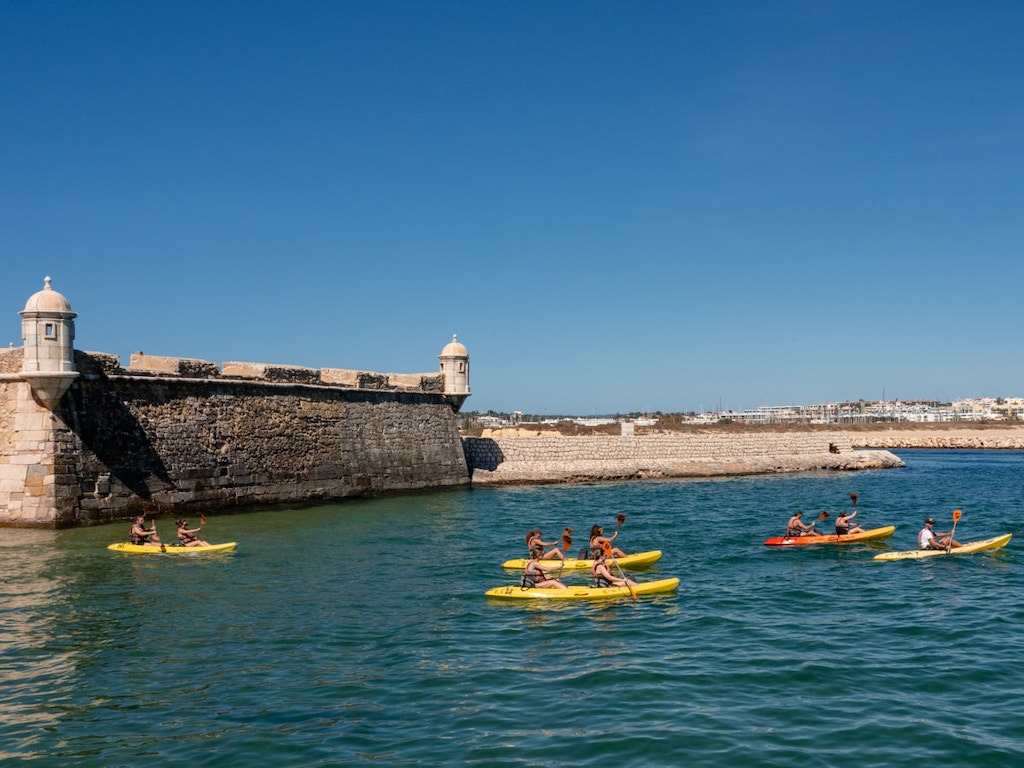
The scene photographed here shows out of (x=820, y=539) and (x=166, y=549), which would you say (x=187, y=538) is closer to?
(x=166, y=549)

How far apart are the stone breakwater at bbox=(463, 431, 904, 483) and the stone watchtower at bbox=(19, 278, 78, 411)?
16936 mm

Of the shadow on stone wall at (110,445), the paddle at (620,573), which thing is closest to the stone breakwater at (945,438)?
the paddle at (620,573)

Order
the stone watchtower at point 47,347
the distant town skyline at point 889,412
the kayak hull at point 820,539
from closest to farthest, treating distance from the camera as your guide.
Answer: the stone watchtower at point 47,347 → the kayak hull at point 820,539 → the distant town skyline at point 889,412

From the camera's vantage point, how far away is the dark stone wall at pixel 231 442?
18.9 m

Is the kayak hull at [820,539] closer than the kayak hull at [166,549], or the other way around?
the kayak hull at [166,549]

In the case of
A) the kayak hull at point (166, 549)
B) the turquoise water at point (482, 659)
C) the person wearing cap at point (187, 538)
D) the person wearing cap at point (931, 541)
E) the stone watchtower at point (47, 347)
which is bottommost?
the turquoise water at point (482, 659)

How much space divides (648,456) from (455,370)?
10.7 metres

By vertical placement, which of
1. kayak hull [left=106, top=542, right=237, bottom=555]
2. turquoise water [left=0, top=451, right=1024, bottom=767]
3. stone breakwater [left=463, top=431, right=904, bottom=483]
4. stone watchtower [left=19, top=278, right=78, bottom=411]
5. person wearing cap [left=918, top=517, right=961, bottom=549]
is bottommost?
turquoise water [left=0, top=451, right=1024, bottom=767]

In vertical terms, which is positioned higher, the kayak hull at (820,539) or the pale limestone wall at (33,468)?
the pale limestone wall at (33,468)

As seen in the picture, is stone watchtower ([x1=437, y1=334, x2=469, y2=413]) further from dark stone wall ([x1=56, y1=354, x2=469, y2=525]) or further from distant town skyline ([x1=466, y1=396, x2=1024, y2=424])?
distant town skyline ([x1=466, y1=396, x2=1024, y2=424])

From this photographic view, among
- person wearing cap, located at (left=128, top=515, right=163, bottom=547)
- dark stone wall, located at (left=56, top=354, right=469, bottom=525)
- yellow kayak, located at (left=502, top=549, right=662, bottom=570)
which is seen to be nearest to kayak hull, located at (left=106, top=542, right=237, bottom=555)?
person wearing cap, located at (left=128, top=515, right=163, bottom=547)

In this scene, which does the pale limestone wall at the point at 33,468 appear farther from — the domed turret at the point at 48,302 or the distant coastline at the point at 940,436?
the distant coastline at the point at 940,436

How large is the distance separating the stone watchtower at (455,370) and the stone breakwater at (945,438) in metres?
54.9

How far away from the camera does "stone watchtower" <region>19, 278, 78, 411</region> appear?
17.6 metres
